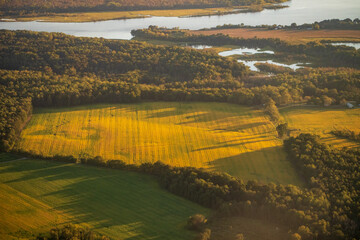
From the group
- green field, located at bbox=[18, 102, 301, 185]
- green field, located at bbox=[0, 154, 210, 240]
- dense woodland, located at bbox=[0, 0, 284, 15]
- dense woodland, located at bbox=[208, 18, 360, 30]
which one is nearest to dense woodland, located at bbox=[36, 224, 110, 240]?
green field, located at bbox=[0, 154, 210, 240]

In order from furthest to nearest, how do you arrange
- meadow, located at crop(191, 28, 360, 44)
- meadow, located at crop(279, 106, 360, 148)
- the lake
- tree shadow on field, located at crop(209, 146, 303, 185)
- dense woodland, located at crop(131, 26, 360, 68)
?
the lake → meadow, located at crop(191, 28, 360, 44) → dense woodland, located at crop(131, 26, 360, 68) → meadow, located at crop(279, 106, 360, 148) → tree shadow on field, located at crop(209, 146, 303, 185)

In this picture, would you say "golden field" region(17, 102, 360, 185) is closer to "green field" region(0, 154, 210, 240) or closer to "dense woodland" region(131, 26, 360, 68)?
"green field" region(0, 154, 210, 240)

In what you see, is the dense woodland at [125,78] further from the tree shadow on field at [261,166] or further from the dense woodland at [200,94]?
the tree shadow on field at [261,166]

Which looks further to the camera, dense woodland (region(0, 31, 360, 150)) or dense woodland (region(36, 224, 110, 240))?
dense woodland (region(0, 31, 360, 150))

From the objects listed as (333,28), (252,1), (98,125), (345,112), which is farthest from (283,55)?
(252,1)

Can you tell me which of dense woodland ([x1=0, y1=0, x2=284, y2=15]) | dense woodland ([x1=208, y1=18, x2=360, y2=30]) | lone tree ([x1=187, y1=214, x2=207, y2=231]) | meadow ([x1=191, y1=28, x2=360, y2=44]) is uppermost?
dense woodland ([x1=0, y1=0, x2=284, y2=15])

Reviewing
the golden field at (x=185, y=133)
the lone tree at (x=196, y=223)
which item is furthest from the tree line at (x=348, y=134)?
the lone tree at (x=196, y=223)

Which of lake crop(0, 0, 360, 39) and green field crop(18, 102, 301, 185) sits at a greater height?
lake crop(0, 0, 360, 39)
